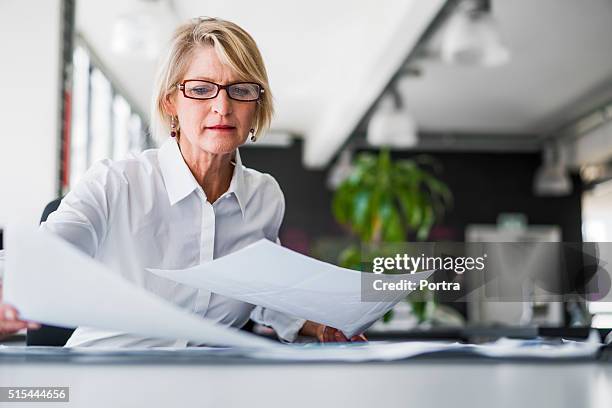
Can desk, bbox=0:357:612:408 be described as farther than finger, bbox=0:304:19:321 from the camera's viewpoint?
No

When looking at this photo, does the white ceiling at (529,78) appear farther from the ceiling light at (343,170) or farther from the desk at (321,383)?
the desk at (321,383)

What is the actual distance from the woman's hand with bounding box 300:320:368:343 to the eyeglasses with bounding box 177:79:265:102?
0.27m

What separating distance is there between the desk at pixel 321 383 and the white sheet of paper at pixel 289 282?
11 centimetres

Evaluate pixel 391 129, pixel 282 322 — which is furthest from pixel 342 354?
pixel 391 129

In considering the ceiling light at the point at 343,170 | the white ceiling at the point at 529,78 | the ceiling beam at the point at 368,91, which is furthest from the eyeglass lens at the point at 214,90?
the ceiling light at the point at 343,170

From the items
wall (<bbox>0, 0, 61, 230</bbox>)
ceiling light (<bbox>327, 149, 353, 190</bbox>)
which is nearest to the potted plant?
wall (<bbox>0, 0, 61, 230</bbox>)

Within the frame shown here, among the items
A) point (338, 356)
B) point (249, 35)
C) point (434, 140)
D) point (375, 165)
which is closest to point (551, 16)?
point (375, 165)

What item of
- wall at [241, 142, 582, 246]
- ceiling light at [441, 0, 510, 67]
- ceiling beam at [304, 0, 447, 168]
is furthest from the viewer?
wall at [241, 142, 582, 246]

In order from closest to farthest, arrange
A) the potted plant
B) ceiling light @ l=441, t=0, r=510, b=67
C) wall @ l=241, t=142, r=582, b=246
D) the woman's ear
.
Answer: the woman's ear < ceiling light @ l=441, t=0, r=510, b=67 < the potted plant < wall @ l=241, t=142, r=582, b=246

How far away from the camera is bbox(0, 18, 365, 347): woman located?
77cm

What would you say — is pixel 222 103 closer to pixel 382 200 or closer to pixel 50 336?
pixel 50 336

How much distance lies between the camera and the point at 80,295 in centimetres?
44

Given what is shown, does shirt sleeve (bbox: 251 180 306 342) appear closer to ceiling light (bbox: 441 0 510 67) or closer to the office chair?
the office chair

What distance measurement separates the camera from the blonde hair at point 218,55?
2.56 feet
